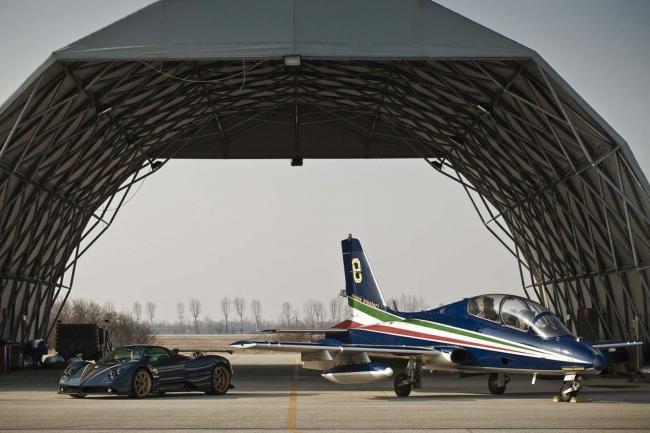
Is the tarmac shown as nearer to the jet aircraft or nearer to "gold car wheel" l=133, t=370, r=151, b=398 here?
"gold car wheel" l=133, t=370, r=151, b=398

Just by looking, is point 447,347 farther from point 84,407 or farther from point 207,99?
point 207,99

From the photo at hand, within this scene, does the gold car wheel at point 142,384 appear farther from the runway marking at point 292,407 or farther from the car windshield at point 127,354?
the runway marking at point 292,407

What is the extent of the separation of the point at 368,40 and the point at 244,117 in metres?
15.3

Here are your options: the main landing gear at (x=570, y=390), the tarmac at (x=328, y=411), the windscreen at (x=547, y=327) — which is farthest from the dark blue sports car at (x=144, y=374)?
the main landing gear at (x=570, y=390)

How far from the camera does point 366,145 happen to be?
133ft

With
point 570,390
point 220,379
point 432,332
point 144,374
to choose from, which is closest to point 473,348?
point 432,332

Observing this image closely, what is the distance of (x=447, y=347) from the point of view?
20719mm

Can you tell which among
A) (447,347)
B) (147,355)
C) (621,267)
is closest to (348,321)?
(447,347)

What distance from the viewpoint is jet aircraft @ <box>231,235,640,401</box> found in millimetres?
18719

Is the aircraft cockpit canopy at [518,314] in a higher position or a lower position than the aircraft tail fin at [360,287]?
lower

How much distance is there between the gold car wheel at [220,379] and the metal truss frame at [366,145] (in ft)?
Answer: 28.2

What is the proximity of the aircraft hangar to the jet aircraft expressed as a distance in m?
5.86

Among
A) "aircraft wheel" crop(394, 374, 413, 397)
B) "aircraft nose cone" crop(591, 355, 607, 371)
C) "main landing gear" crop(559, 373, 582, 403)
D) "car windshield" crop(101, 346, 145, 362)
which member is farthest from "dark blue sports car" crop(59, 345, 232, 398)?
"aircraft nose cone" crop(591, 355, 607, 371)

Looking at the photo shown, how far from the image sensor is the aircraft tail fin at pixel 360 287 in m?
24.7
